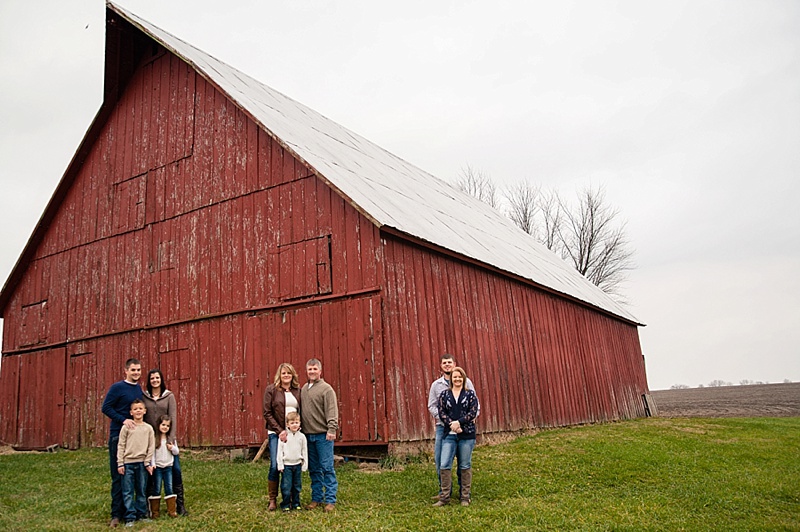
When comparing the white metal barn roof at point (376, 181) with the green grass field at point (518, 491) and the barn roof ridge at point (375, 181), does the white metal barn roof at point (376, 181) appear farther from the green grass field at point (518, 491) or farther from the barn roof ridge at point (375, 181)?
the green grass field at point (518, 491)

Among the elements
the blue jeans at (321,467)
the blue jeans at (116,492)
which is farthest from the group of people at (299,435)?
the blue jeans at (116,492)

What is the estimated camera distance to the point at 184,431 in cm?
1411

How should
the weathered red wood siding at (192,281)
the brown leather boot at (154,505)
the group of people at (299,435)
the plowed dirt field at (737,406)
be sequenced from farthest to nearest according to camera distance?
1. the plowed dirt field at (737,406)
2. the weathered red wood siding at (192,281)
3. the group of people at (299,435)
4. the brown leather boot at (154,505)

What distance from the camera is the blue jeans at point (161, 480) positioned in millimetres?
7625

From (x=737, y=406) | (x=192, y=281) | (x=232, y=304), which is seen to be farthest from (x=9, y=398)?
(x=737, y=406)

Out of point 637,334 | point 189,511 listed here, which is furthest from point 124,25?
point 637,334

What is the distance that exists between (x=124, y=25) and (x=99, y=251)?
5.59m

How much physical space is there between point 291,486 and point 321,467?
40cm

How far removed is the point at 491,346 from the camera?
48.5 feet

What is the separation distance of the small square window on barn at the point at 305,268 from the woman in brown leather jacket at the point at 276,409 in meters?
4.45

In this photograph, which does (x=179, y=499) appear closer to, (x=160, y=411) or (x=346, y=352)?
(x=160, y=411)

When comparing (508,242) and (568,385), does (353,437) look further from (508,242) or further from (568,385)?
(508,242)

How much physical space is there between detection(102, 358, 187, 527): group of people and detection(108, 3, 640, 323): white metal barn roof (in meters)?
5.09

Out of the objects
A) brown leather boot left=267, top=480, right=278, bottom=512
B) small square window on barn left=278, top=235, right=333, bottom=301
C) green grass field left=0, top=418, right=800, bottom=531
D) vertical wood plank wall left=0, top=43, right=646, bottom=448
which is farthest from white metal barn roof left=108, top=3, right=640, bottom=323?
brown leather boot left=267, top=480, right=278, bottom=512
